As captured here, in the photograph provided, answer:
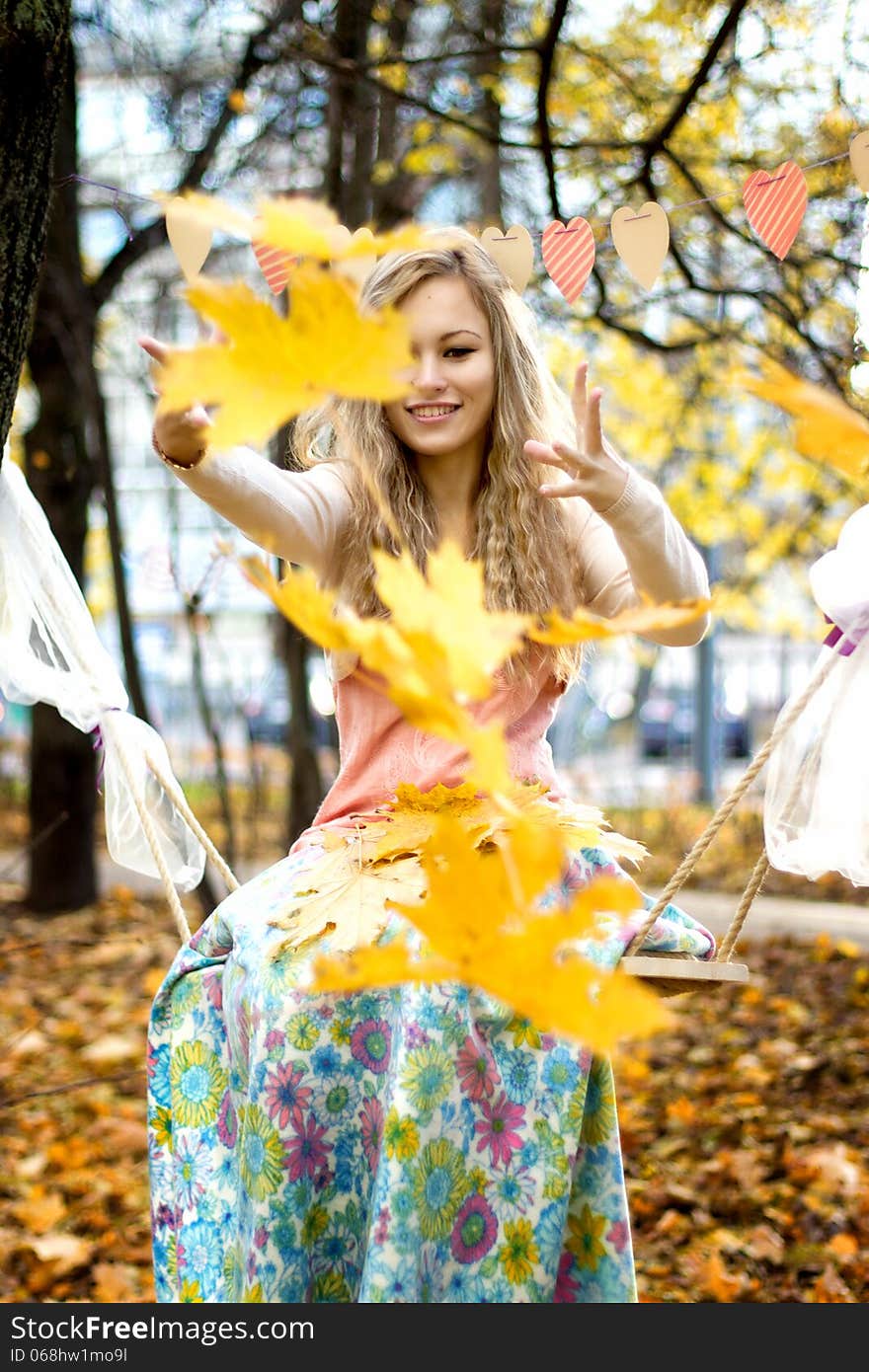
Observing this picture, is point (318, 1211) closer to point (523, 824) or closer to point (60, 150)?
point (523, 824)

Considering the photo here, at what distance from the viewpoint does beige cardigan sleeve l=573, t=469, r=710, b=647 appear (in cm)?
167

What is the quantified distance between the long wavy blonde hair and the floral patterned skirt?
524 mm

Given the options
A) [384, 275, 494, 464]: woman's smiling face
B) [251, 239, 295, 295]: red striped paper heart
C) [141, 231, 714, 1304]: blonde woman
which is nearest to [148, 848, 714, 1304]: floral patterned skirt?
[141, 231, 714, 1304]: blonde woman

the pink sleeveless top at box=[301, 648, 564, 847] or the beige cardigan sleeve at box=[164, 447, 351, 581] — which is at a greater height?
the beige cardigan sleeve at box=[164, 447, 351, 581]

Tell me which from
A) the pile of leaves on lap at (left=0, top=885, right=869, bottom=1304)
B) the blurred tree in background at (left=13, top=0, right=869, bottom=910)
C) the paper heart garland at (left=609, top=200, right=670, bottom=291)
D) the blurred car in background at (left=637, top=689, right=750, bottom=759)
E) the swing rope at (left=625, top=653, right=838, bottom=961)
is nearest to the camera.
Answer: the swing rope at (left=625, top=653, right=838, bottom=961)

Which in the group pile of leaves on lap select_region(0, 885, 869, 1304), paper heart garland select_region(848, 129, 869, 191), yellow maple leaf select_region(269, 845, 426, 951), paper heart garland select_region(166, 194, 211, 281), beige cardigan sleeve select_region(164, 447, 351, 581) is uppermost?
paper heart garland select_region(848, 129, 869, 191)

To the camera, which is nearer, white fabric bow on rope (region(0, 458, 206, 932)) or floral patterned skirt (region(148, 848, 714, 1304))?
floral patterned skirt (region(148, 848, 714, 1304))

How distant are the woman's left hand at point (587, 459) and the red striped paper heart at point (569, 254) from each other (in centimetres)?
67

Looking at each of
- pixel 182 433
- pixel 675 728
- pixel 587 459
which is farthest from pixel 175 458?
pixel 675 728

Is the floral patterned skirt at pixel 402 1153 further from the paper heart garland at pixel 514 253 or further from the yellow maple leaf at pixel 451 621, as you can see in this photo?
the paper heart garland at pixel 514 253

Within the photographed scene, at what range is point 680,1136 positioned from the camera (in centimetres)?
363

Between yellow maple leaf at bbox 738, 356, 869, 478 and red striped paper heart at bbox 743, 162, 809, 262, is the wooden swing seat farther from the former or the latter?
red striped paper heart at bbox 743, 162, 809, 262

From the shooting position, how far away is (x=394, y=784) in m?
1.95

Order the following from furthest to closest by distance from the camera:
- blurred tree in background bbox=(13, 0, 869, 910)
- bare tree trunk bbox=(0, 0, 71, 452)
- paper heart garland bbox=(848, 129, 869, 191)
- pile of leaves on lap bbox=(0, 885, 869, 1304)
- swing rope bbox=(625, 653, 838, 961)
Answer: blurred tree in background bbox=(13, 0, 869, 910), pile of leaves on lap bbox=(0, 885, 869, 1304), paper heart garland bbox=(848, 129, 869, 191), bare tree trunk bbox=(0, 0, 71, 452), swing rope bbox=(625, 653, 838, 961)
